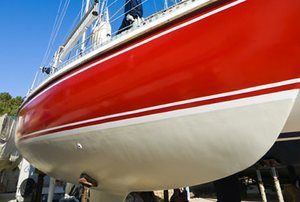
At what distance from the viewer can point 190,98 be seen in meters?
2.60

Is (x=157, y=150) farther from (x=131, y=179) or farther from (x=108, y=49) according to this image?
(x=108, y=49)

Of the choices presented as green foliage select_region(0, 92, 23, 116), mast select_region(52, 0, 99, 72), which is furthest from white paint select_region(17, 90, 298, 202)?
green foliage select_region(0, 92, 23, 116)

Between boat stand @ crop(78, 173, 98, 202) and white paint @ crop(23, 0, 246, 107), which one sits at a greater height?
white paint @ crop(23, 0, 246, 107)

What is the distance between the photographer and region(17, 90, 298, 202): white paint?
7.87ft

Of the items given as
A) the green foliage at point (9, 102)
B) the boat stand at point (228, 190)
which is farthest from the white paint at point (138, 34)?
the green foliage at point (9, 102)

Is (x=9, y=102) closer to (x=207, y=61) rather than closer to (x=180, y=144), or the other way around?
(x=180, y=144)

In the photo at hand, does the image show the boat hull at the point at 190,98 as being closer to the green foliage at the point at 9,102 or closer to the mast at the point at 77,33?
the mast at the point at 77,33

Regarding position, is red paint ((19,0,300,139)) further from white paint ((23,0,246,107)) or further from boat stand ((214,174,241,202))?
boat stand ((214,174,241,202))

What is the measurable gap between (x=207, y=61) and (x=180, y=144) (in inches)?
33.2

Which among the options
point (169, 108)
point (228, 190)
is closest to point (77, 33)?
point (169, 108)

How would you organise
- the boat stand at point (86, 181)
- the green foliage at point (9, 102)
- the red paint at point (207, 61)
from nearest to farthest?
the red paint at point (207, 61), the boat stand at point (86, 181), the green foliage at point (9, 102)

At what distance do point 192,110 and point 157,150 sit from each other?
60 cm

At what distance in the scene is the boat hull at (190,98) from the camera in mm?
2336

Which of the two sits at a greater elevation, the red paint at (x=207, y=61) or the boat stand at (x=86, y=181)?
the red paint at (x=207, y=61)
